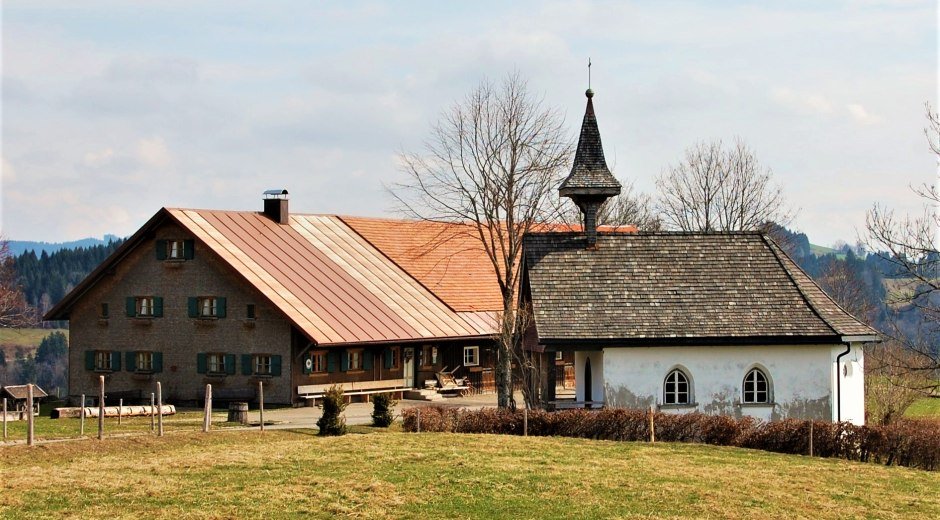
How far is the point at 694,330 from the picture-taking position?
37.9m

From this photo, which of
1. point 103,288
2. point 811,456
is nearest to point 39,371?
point 103,288

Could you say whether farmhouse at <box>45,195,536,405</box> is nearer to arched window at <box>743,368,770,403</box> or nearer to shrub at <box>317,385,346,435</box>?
shrub at <box>317,385,346,435</box>

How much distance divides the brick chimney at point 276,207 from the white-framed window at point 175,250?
633cm

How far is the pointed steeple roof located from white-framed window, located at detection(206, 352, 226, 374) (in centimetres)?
1543

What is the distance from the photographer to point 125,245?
51.1 m

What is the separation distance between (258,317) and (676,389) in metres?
17.7

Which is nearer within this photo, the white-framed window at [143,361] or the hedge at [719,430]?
the hedge at [719,430]

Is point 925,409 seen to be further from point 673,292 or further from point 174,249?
point 174,249

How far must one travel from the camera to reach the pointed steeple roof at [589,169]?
41875 millimetres

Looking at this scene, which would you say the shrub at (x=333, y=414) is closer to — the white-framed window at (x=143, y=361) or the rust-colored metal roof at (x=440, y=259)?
the white-framed window at (x=143, y=361)

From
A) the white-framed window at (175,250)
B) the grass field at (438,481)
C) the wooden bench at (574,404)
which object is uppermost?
the white-framed window at (175,250)

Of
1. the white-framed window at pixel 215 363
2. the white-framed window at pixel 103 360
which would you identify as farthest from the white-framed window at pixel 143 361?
the white-framed window at pixel 215 363

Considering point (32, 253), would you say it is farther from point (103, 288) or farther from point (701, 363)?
point (701, 363)

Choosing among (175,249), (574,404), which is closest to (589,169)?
(574,404)
